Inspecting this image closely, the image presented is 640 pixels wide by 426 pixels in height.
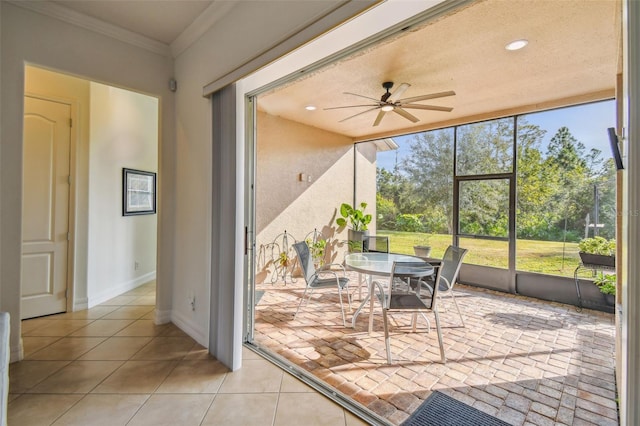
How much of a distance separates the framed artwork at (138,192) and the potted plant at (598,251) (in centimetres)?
628

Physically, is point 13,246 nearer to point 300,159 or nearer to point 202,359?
point 202,359

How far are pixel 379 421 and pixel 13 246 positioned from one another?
3.02m

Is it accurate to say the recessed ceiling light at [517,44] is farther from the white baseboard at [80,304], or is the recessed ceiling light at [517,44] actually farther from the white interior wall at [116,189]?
the white baseboard at [80,304]

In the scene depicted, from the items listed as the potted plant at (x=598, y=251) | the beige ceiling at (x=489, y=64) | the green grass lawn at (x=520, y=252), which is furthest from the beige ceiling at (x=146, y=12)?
the potted plant at (x=598, y=251)

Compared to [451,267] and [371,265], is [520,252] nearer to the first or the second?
[451,267]

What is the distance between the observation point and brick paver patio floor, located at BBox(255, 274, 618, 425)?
1.95 metres

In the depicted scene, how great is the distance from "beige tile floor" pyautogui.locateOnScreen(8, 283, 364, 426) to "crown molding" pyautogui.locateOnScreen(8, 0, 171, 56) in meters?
2.86

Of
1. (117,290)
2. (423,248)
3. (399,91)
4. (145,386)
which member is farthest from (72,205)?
(423,248)

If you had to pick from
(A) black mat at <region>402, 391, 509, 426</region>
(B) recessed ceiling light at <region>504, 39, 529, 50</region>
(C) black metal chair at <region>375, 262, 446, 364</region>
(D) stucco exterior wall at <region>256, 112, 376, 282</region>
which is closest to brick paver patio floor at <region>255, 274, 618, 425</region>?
(A) black mat at <region>402, 391, 509, 426</region>

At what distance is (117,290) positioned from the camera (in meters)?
4.16

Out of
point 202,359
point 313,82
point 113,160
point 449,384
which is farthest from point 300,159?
point 449,384

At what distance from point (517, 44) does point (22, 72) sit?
14.1ft

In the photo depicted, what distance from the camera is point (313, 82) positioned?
3.63 meters

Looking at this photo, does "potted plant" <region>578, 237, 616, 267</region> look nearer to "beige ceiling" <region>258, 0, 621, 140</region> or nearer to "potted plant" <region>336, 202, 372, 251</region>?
"beige ceiling" <region>258, 0, 621, 140</region>
